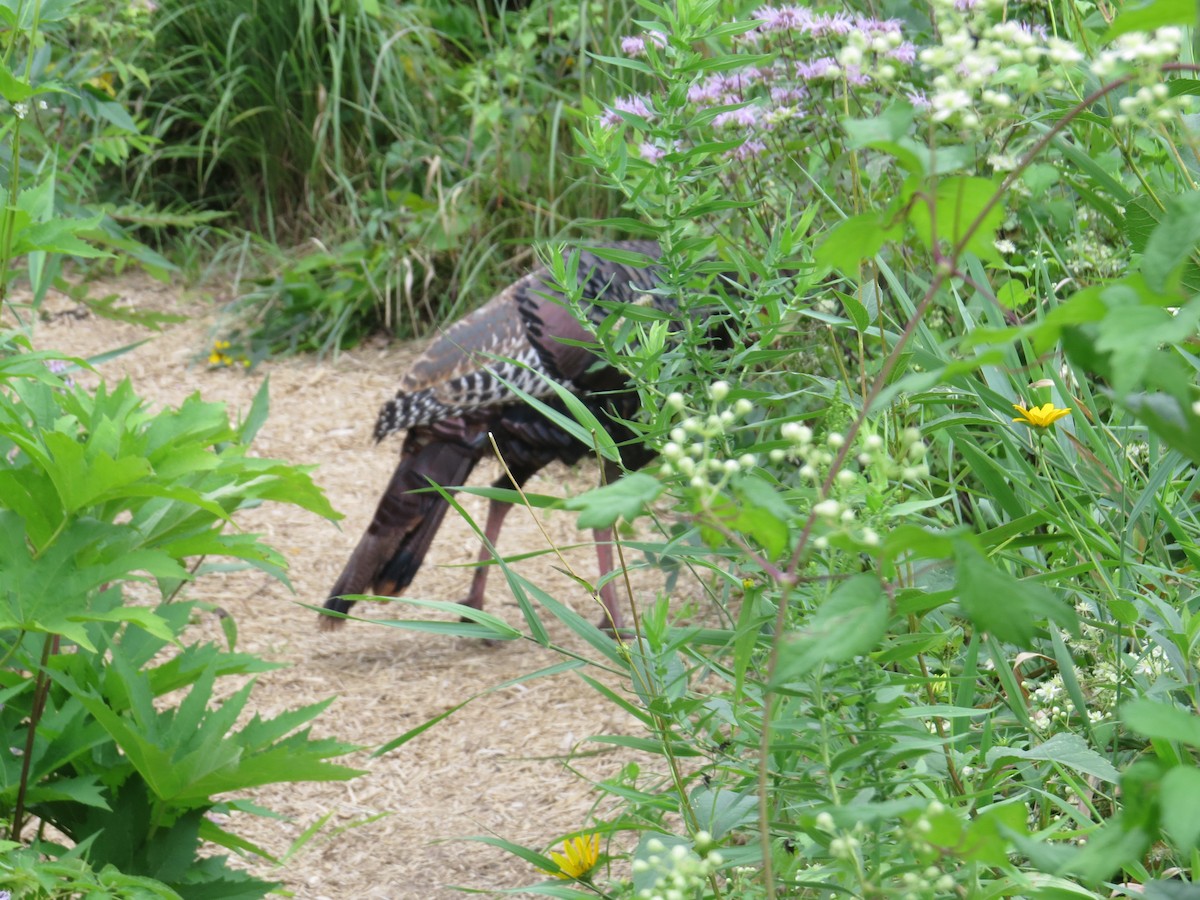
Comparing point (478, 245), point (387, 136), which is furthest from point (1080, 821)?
point (387, 136)

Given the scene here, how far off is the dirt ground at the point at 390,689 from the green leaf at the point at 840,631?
71 cm

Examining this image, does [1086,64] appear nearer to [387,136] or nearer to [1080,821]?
[1080,821]

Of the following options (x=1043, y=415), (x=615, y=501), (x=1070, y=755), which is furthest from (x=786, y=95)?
(x=615, y=501)

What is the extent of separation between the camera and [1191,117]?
53.4 inches

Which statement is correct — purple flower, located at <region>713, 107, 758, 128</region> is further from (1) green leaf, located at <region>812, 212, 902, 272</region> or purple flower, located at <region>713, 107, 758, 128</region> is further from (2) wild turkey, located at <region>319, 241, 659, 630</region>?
(1) green leaf, located at <region>812, 212, 902, 272</region>

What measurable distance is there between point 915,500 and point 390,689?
187 centimetres

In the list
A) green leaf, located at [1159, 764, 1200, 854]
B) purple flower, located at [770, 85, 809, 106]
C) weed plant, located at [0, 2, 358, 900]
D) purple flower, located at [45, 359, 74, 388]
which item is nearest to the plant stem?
weed plant, located at [0, 2, 358, 900]

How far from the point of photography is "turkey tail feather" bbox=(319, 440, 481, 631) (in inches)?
118

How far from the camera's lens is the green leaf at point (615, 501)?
60cm

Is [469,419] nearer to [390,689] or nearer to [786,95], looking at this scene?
[390,689]

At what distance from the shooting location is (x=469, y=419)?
303 centimetres

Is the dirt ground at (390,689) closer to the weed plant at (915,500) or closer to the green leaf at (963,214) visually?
the weed plant at (915,500)

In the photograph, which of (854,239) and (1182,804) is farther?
(854,239)

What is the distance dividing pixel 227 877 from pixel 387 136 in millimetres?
4720
